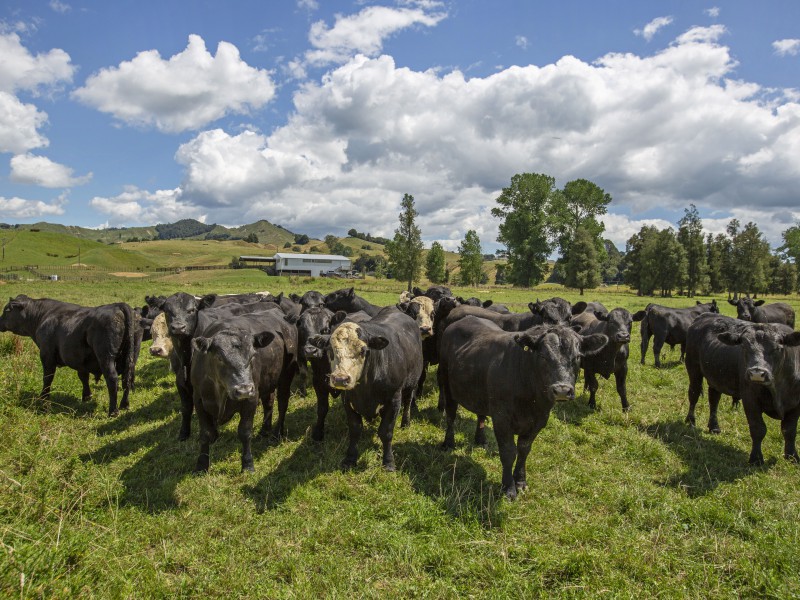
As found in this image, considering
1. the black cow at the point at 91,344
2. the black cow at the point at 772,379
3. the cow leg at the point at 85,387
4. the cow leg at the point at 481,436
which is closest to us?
the black cow at the point at 772,379

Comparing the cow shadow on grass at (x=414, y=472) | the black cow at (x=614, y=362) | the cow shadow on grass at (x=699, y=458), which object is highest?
the black cow at (x=614, y=362)

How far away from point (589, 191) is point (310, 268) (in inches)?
3204

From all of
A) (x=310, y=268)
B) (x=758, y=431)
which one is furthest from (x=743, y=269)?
(x=310, y=268)

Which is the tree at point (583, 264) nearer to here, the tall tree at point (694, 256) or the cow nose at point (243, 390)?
the tall tree at point (694, 256)

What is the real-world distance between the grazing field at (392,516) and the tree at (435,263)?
7740 centimetres

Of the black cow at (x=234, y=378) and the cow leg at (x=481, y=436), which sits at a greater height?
the black cow at (x=234, y=378)

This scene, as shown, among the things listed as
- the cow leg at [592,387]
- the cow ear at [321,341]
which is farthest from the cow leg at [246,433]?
the cow leg at [592,387]

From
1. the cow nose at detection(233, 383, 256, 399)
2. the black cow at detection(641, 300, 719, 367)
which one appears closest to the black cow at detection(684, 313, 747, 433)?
the black cow at detection(641, 300, 719, 367)

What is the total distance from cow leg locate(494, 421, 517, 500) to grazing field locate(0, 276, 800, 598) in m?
0.19

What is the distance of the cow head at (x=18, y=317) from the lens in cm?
1034

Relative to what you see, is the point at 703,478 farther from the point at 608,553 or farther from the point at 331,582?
the point at 331,582

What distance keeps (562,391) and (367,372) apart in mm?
2911

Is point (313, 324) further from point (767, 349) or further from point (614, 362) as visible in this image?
point (767, 349)

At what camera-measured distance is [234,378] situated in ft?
19.0
